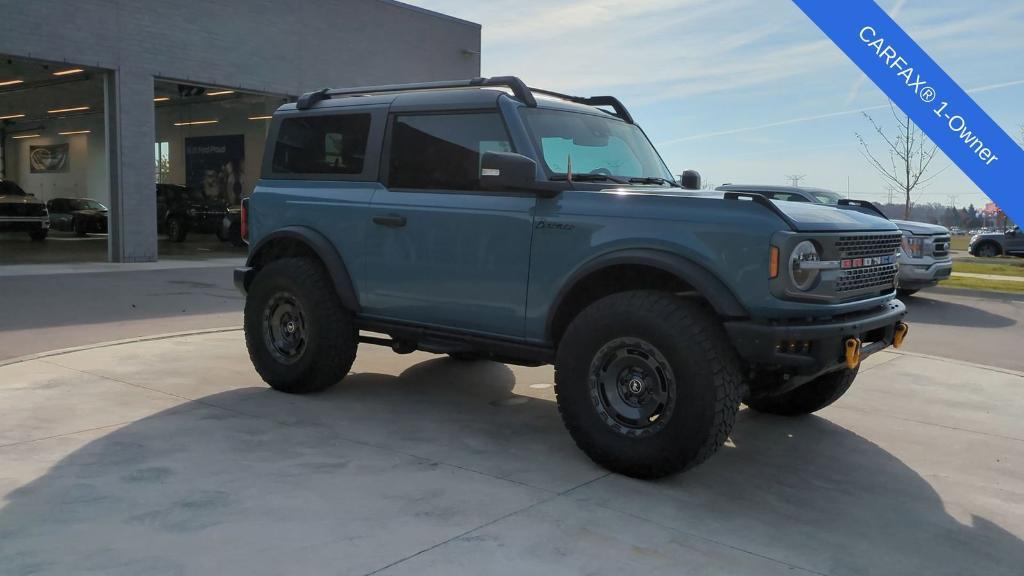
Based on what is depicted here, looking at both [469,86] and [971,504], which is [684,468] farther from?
[469,86]

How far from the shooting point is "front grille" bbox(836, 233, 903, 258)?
4.36 meters

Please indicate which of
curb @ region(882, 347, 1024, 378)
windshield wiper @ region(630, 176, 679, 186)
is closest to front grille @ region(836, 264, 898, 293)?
windshield wiper @ region(630, 176, 679, 186)

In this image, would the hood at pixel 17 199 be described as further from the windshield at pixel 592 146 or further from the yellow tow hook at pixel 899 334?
the yellow tow hook at pixel 899 334

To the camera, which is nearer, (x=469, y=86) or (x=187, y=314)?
(x=469, y=86)

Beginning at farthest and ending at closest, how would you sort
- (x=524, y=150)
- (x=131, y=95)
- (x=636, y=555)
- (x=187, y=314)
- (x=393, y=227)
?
1. (x=131, y=95)
2. (x=187, y=314)
3. (x=393, y=227)
4. (x=524, y=150)
5. (x=636, y=555)

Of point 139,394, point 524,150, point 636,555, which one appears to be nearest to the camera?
point 636,555

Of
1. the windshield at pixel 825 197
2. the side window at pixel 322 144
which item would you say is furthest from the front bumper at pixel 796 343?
the windshield at pixel 825 197

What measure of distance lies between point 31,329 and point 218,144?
69.7 ft

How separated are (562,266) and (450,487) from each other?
4.52ft

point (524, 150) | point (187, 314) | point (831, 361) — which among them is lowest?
point (187, 314)

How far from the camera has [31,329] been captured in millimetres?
8883

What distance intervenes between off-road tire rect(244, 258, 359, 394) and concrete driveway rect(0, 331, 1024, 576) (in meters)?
0.19

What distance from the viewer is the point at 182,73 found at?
1866 centimetres

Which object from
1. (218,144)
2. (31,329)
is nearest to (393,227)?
(31,329)
